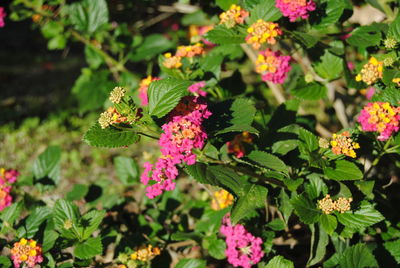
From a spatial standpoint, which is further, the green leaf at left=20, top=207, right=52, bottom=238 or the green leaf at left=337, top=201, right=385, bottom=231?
the green leaf at left=20, top=207, right=52, bottom=238

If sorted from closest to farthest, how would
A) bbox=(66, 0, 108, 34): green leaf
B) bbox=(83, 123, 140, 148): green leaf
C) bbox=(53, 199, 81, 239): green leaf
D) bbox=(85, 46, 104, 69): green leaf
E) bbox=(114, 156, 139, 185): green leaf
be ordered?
bbox=(83, 123, 140, 148): green leaf → bbox=(53, 199, 81, 239): green leaf → bbox=(114, 156, 139, 185): green leaf → bbox=(66, 0, 108, 34): green leaf → bbox=(85, 46, 104, 69): green leaf

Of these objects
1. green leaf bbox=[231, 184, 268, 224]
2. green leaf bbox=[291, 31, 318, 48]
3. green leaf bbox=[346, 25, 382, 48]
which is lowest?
green leaf bbox=[231, 184, 268, 224]

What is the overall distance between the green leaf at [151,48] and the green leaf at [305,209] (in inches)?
51.3

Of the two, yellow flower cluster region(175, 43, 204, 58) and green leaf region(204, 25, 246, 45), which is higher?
green leaf region(204, 25, 246, 45)

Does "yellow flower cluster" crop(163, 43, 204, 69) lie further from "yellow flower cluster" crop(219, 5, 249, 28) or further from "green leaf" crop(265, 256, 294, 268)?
"green leaf" crop(265, 256, 294, 268)

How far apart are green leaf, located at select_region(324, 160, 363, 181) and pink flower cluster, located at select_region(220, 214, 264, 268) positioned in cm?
44

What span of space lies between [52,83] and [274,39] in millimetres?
4205

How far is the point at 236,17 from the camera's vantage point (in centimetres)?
158

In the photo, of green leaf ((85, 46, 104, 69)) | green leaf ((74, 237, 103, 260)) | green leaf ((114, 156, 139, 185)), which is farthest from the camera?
green leaf ((85, 46, 104, 69))

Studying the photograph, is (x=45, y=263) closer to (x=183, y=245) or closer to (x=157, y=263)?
(x=157, y=263)

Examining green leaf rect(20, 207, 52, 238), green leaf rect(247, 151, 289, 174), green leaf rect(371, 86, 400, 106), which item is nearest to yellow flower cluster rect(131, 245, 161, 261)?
green leaf rect(20, 207, 52, 238)

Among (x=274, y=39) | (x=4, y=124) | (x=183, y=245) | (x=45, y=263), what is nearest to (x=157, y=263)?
(x=183, y=245)

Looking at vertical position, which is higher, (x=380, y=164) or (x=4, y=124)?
(x=380, y=164)

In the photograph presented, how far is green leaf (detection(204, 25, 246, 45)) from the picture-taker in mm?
1555
